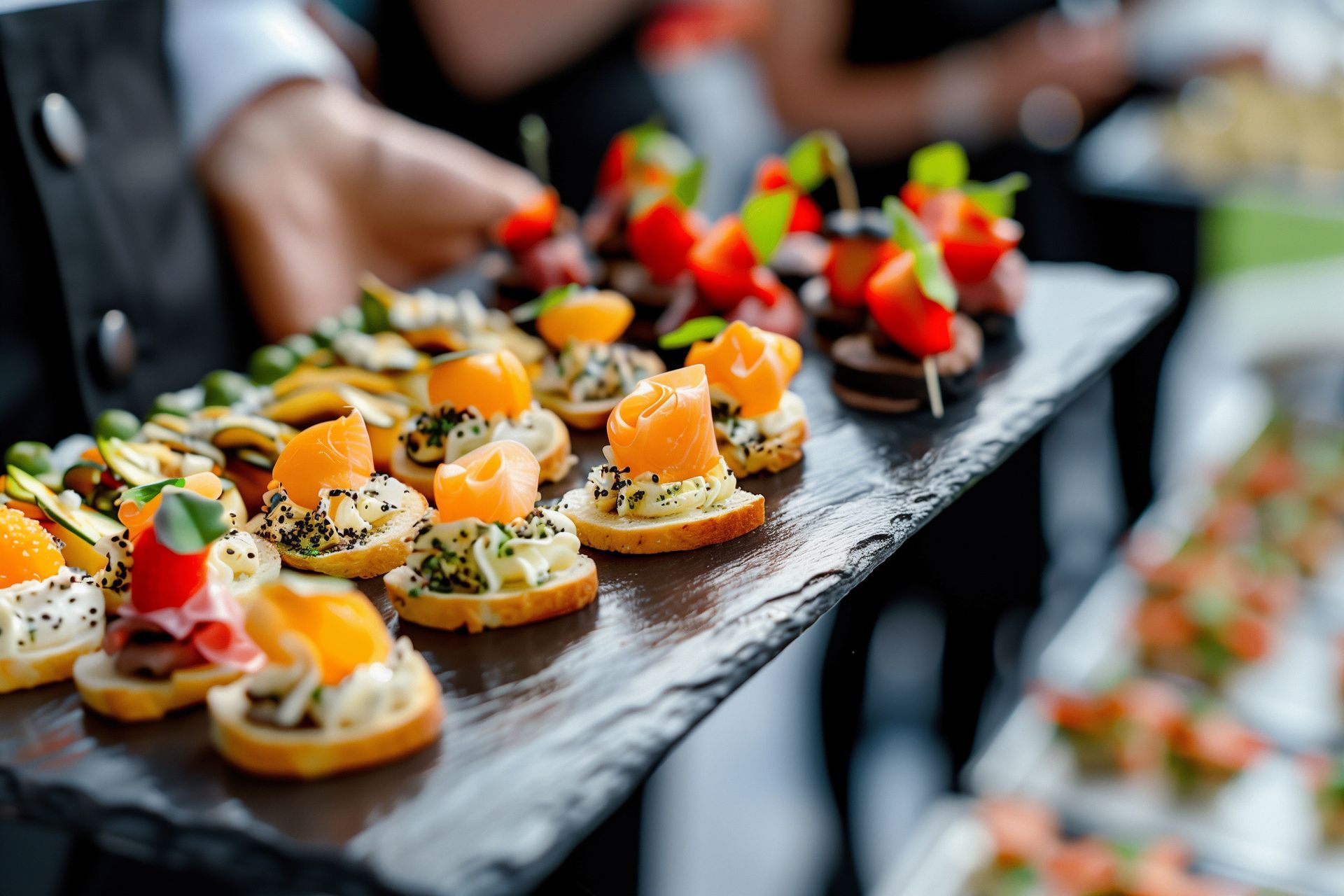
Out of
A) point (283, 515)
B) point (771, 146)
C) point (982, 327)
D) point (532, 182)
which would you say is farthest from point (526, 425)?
point (771, 146)

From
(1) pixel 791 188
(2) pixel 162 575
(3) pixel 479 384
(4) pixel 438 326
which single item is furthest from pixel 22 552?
(1) pixel 791 188

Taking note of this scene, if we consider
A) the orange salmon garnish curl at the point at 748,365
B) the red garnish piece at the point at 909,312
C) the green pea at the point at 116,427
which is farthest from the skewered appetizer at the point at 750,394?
the green pea at the point at 116,427

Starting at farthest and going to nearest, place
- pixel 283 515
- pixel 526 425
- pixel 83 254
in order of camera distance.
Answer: pixel 83 254 < pixel 526 425 < pixel 283 515

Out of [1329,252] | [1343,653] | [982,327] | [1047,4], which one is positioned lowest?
[1343,653]

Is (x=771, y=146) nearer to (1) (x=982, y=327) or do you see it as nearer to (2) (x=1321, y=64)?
(2) (x=1321, y=64)

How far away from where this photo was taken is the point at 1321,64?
4.30 metres

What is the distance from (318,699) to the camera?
112 cm

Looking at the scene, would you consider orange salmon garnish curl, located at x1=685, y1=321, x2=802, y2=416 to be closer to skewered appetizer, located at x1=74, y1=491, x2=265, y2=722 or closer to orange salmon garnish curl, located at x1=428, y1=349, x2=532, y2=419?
orange salmon garnish curl, located at x1=428, y1=349, x2=532, y2=419

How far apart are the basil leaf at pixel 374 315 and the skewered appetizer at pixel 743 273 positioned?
0.49 m

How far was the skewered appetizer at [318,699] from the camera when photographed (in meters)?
1.11

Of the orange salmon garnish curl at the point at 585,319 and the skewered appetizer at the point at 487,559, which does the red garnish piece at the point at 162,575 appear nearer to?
the skewered appetizer at the point at 487,559

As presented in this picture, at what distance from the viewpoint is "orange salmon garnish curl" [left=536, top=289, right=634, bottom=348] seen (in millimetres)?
2029

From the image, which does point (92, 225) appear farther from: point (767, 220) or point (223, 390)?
point (767, 220)

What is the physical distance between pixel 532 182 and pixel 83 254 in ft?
3.46
